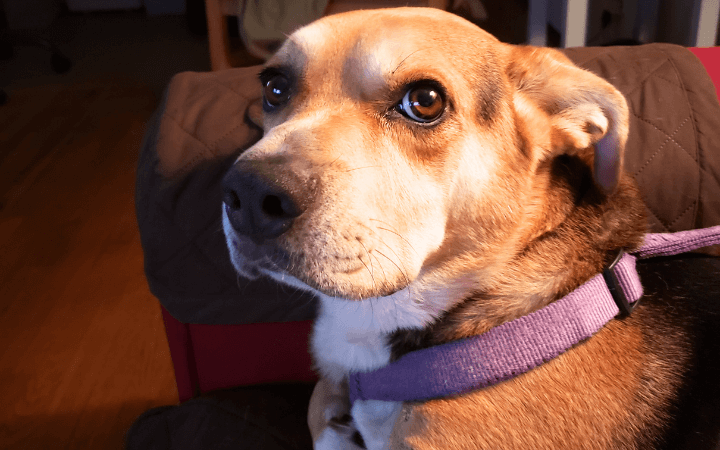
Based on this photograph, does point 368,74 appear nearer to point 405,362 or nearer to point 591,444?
point 405,362

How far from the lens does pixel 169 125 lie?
1769 mm

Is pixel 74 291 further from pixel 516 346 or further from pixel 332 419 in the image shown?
pixel 516 346

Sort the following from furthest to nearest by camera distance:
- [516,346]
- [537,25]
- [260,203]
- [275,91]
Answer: [537,25]
[275,91]
[516,346]
[260,203]

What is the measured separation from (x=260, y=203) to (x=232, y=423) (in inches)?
39.6

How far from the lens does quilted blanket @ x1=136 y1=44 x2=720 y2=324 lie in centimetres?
166

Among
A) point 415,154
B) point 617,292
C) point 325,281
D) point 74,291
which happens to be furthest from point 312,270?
point 74,291

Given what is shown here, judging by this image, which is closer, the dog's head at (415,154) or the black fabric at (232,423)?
the dog's head at (415,154)

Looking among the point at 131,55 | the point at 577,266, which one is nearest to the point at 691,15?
the point at 577,266

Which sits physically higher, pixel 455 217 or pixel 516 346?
pixel 455 217

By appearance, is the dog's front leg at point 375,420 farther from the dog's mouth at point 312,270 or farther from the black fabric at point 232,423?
the black fabric at point 232,423

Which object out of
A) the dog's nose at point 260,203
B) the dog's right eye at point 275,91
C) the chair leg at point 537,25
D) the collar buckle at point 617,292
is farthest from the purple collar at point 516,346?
the chair leg at point 537,25

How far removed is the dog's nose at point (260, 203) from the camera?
0.98 meters

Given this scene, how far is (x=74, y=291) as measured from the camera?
118 inches

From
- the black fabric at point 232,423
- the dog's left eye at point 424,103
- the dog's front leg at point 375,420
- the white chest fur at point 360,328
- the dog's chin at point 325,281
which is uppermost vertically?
the dog's left eye at point 424,103
